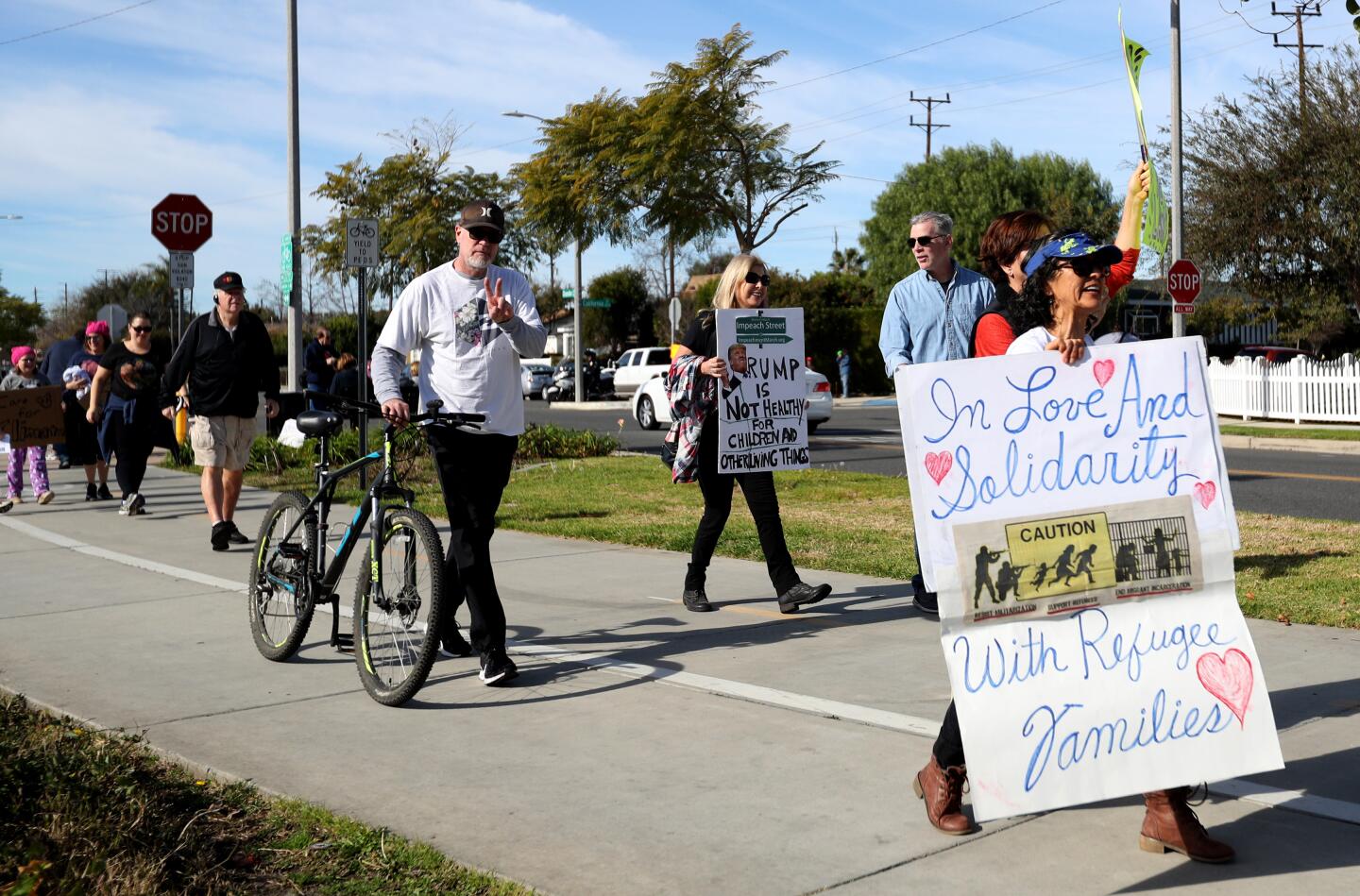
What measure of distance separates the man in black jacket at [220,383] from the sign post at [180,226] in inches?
264

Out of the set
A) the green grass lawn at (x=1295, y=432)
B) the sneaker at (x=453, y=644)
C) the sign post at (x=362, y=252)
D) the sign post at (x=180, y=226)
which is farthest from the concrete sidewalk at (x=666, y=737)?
the green grass lawn at (x=1295, y=432)

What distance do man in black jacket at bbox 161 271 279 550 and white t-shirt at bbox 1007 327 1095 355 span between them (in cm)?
705

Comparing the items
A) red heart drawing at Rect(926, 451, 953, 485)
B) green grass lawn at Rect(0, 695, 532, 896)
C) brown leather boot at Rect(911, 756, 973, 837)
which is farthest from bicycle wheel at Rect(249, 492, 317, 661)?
red heart drawing at Rect(926, 451, 953, 485)

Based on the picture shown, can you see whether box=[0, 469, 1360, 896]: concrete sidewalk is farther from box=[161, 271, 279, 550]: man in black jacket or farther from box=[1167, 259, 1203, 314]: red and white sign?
box=[1167, 259, 1203, 314]: red and white sign

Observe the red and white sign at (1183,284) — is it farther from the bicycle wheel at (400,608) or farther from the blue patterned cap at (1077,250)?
the blue patterned cap at (1077,250)

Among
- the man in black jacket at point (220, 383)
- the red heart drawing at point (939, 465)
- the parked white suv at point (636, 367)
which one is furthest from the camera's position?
the parked white suv at point (636, 367)

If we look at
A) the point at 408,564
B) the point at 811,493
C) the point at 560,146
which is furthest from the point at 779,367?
the point at 560,146

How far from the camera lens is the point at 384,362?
590 centimetres

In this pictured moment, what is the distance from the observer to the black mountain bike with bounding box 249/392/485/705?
218 inches

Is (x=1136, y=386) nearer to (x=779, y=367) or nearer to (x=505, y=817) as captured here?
(x=505, y=817)

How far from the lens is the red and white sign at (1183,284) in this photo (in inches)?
923

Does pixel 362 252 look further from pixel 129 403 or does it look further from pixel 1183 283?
pixel 1183 283

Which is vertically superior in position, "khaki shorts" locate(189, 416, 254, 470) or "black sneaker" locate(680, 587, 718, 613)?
"khaki shorts" locate(189, 416, 254, 470)

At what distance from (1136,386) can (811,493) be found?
29.8ft
